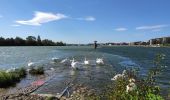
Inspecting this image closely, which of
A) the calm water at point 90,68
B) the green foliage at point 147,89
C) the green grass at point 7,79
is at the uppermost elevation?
the green foliage at point 147,89

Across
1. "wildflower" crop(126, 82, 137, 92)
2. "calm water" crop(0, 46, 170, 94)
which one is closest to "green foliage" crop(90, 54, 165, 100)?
"wildflower" crop(126, 82, 137, 92)

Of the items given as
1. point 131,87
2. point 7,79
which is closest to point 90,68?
point 7,79

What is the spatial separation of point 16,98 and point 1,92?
398 centimetres

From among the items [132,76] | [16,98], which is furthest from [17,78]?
[132,76]

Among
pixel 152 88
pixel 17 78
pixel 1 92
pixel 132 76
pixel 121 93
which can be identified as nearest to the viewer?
pixel 152 88

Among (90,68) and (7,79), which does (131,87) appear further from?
(90,68)

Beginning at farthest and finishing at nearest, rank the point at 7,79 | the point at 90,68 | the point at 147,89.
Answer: the point at 90,68 < the point at 7,79 < the point at 147,89

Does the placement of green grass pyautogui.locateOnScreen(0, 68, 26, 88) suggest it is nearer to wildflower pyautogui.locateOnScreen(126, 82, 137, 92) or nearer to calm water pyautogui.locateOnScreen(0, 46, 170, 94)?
calm water pyautogui.locateOnScreen(0, 46, 170, 94)

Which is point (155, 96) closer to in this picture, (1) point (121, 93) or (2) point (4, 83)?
(1) point (121, 93)

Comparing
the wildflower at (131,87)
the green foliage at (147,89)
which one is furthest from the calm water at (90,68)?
the wildflower at (131,87)

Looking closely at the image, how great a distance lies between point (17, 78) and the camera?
88.4 ft

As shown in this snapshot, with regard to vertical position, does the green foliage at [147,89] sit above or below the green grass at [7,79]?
above

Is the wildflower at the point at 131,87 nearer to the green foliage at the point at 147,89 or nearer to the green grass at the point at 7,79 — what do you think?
the green foliage at the point at 147,89

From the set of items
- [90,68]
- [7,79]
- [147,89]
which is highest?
[147,89]
